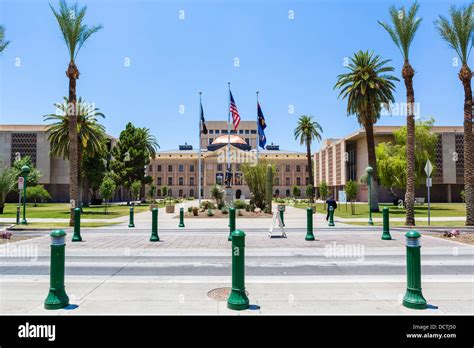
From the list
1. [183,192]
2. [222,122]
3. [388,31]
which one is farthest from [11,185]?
[222,122]

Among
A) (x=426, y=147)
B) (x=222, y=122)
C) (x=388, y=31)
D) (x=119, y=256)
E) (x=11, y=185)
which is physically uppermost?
(x=222, y=122)

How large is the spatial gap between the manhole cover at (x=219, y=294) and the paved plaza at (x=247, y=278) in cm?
6

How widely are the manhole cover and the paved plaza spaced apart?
63 millimetres

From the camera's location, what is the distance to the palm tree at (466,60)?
20.7 meters

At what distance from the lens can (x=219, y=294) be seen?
620 cm

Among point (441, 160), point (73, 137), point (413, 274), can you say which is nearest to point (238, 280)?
point (413, 274)

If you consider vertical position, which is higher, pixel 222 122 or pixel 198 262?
pixel 222 122

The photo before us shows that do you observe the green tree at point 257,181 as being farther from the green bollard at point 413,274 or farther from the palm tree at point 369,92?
the green bollard at point 413,274

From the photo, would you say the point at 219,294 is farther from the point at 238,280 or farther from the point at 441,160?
the point at 441,160

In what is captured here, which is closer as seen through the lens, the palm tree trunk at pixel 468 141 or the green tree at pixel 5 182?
the palm tree trunk at pixel 468 141

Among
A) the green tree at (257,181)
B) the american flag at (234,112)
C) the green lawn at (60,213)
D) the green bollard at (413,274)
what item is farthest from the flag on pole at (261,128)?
the green bollard at (413,274)
